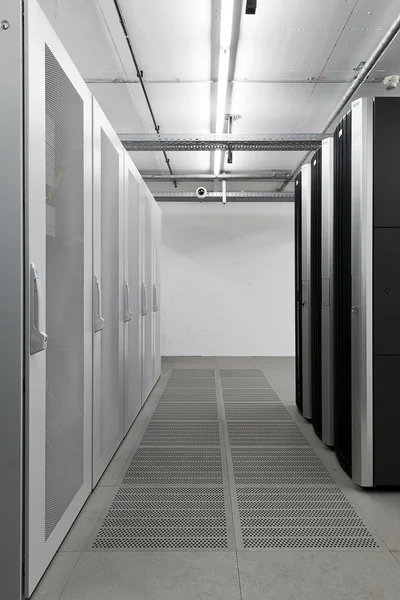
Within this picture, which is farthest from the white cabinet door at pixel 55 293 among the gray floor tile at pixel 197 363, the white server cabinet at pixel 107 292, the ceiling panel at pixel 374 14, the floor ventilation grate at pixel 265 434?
the gray floor tile at pixel 197 363

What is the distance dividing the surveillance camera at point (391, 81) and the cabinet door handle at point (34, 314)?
12.0 ft

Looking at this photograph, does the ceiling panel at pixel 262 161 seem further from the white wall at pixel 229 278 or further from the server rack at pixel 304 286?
the server rack at pixel 304 286

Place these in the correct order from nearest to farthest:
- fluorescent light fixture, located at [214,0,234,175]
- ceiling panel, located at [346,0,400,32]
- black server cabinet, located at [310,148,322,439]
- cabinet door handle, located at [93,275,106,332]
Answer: cabinet door handle, located at [93,275,106,332]
fluorescent light fixture, located at [214,0,234,175]
ceiling panel, located at [346,0,400,32]
black server cabinet, located at [310,148,322,439]

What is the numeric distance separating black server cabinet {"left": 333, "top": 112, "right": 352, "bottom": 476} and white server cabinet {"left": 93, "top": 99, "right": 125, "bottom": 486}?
148 centimetres

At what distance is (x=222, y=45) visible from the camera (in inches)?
117

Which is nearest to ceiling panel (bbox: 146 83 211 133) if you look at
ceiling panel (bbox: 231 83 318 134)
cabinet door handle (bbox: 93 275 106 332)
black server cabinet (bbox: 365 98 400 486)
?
ceiling panel (bbox: 231 83 318 134)

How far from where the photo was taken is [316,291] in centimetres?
346

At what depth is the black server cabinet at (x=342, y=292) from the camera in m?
2.59

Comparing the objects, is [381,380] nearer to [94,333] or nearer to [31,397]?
[94,333]

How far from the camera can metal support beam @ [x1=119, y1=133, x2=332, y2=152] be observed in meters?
4.68

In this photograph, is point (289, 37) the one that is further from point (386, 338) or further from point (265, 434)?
point (265, 434)

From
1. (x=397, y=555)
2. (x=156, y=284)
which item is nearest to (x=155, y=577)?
(x=397, y=555)

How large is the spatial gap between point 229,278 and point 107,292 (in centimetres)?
513

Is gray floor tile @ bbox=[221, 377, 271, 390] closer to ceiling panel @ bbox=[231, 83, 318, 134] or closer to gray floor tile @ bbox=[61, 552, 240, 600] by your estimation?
ceiling panel @ bbox=[231, 83, 318, 134]
